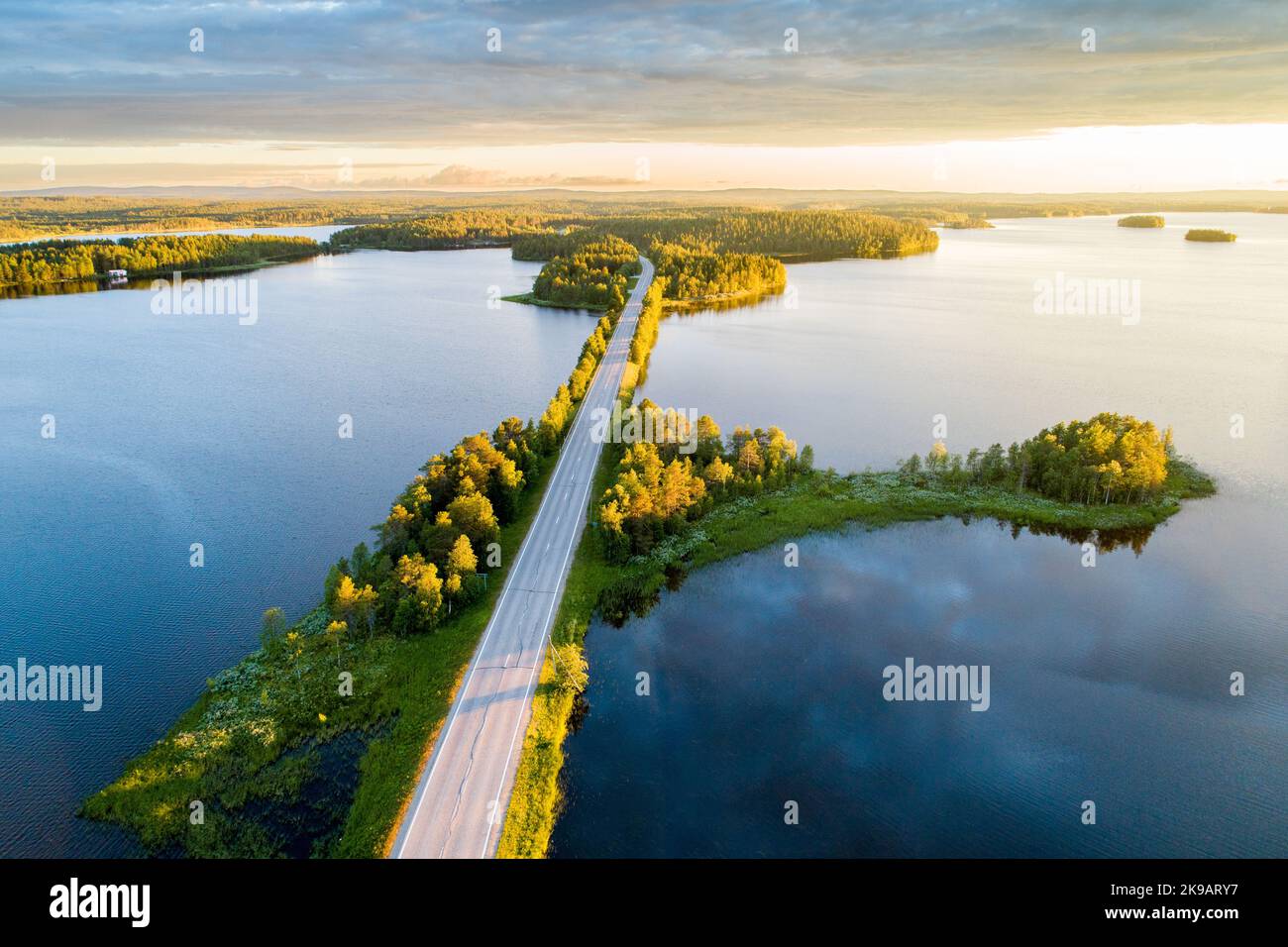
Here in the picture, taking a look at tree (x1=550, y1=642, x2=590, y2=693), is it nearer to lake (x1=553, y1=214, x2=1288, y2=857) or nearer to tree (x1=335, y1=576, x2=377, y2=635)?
lake (x1=553, y1=214, x2=1288, y2=857)

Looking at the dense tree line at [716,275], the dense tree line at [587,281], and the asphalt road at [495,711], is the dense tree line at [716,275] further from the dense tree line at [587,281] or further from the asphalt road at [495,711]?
the asphalt road at [495,711]

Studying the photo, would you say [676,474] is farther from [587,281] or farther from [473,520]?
[587,281]

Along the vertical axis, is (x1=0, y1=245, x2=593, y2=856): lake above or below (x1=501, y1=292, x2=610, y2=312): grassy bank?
below

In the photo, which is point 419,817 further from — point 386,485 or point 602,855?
point 386,485

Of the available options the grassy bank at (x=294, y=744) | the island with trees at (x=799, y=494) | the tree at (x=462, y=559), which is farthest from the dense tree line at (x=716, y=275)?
the grassy bank at (x=294, y=744)

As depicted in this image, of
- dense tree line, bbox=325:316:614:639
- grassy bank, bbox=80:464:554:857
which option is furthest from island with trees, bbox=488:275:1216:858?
grassy bank, bbox=80:464:554:857
